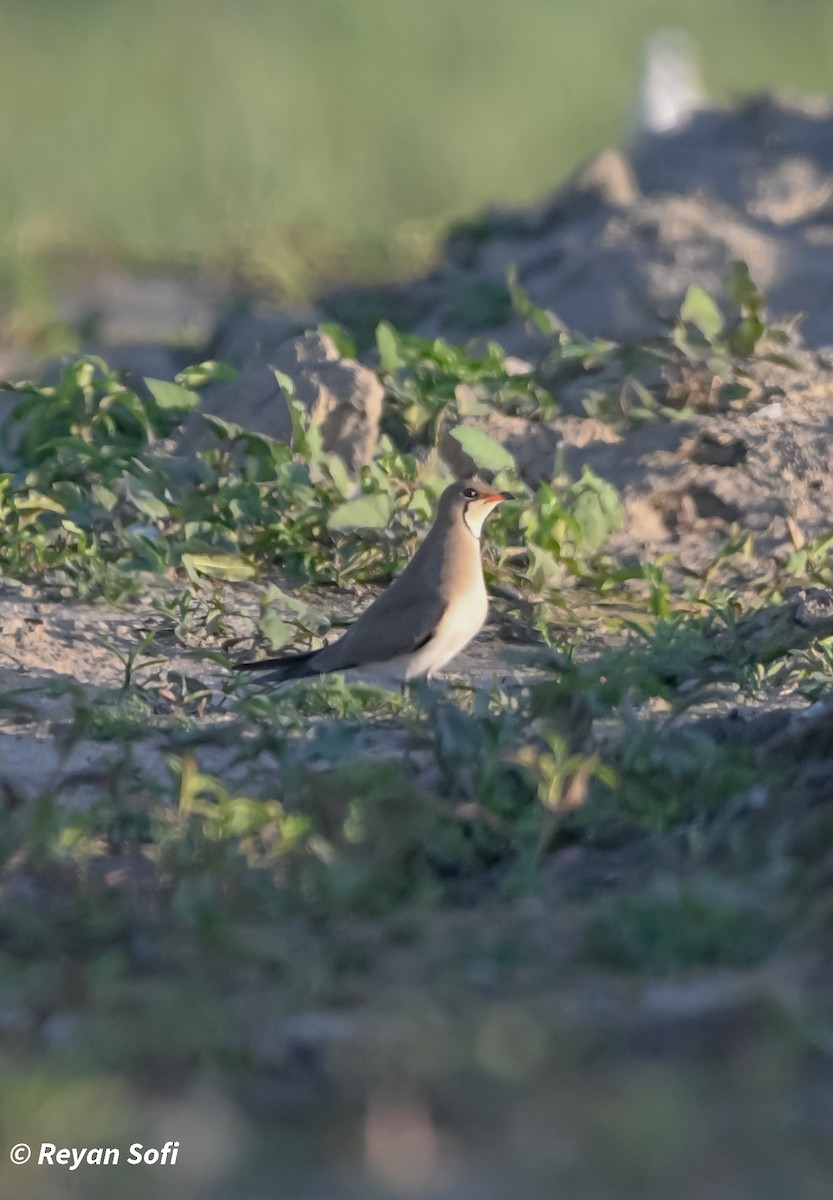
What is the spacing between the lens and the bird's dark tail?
15.3 feet

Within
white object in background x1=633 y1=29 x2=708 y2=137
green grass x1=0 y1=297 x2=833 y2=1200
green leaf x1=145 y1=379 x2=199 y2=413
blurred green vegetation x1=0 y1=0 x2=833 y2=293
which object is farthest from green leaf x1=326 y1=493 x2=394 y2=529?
white object in background x1=633 y1=29 x2=708 y2=137

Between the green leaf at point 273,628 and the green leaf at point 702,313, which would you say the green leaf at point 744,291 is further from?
the green leaf at point 273,628

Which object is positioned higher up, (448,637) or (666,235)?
(666,235)

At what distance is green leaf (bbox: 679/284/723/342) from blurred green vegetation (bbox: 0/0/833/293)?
18.3 feet

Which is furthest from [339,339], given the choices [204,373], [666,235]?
[666,235]

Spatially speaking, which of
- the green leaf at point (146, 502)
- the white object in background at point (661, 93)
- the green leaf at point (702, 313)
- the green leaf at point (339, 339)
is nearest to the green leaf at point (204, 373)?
the green leaf at point (339, 339)

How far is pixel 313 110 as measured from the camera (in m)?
17.0

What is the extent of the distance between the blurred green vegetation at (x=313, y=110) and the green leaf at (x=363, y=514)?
6.48 meters

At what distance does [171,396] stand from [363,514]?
919mm

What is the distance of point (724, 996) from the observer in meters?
2.89

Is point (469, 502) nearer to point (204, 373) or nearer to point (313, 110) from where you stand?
point (204, 373)

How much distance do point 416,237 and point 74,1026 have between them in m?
10.5

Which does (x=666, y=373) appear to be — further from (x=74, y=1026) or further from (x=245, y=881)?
(x=74, y=1026)

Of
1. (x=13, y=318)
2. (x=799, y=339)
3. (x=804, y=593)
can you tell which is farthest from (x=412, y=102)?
(x=804, y=593)
